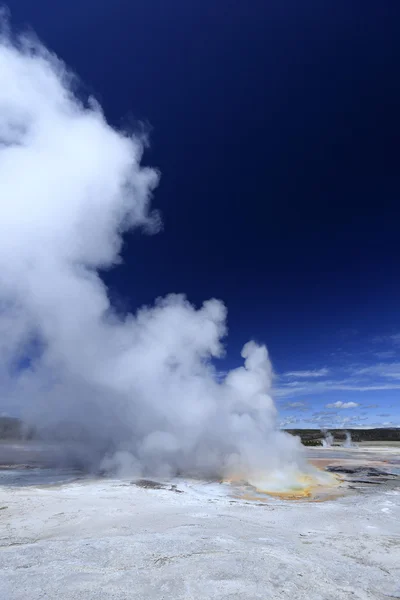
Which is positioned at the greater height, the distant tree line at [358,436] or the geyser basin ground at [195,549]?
the distant tree line at [358,436]

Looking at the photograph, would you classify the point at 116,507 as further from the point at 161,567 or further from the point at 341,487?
the point at 341,487

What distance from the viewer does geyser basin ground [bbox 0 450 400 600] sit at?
829 cm

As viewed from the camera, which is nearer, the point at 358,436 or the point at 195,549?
the point at 195,549

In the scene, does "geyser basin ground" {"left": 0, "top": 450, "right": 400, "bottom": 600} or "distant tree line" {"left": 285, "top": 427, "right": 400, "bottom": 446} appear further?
"distant tree line" {"left": 285, "top": 427, "right": 400, "bottom": 446}

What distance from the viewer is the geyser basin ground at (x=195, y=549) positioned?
8289 mm

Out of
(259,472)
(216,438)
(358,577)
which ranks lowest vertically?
(358,577)

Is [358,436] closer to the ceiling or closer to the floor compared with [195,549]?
closer to the ceiling

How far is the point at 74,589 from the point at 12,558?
3091 millimetres

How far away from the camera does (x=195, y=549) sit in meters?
10.6

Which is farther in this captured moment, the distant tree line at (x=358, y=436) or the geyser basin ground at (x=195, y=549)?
the distant tree line at (x=358, y=436)

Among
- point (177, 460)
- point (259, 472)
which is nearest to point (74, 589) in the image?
point (259, 472)

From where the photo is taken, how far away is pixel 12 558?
10.0 metres

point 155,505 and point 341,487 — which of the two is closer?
point 155,505

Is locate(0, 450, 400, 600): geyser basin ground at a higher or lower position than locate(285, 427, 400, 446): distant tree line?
lower
